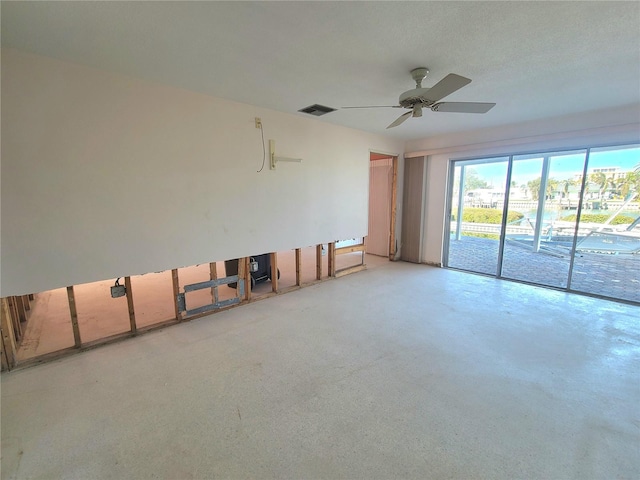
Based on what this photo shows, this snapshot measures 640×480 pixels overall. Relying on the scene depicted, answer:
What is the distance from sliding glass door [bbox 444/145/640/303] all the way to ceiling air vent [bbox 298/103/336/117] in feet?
10.1

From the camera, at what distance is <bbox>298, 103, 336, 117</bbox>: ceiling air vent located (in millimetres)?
3641

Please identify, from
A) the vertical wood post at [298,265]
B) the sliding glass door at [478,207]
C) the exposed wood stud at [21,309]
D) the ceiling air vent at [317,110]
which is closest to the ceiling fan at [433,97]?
the ceiling air vent at [317,110]

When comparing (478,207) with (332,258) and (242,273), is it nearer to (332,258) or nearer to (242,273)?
(332,258)

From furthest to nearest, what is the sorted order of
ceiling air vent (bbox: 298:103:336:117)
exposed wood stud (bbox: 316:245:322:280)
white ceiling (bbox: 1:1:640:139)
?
1. exposed wood stud (bbox: 316:245:322:280)
2. ceiling air vent (bbox: 298:103:336:117)
3. white ceiling (bbox: 1:1:640:139)

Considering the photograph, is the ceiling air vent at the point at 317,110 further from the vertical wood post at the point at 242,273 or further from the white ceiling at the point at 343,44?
the vertical wood post at the point at 242,273

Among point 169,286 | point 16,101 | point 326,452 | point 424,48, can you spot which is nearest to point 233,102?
point 16,101

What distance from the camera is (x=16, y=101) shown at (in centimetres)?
221

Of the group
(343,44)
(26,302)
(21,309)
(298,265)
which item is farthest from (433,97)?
(26,302)

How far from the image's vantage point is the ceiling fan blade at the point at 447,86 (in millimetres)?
2087

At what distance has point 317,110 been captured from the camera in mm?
3773

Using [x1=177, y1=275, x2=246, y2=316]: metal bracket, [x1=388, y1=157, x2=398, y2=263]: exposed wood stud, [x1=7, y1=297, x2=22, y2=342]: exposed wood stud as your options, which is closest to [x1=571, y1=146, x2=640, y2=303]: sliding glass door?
[x1=388, y1=157, x2=398, y2=263]: exposed wood stud

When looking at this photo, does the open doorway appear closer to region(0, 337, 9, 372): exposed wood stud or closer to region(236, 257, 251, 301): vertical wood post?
region(236, 257, 251, 301): vertical wood post

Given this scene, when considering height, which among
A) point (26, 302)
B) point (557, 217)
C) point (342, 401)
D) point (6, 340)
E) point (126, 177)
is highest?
point (126, 177)

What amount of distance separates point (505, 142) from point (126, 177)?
545 cm
